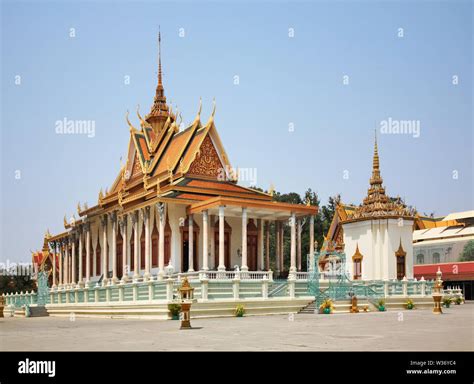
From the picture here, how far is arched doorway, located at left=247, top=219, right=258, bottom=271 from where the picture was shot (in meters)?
35.8

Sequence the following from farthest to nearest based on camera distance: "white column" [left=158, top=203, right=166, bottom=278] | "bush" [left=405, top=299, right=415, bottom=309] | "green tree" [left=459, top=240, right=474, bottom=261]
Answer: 1. "green tree" [left=459, top=240, right=474, bottom=261]
2. "white column" [left=158, top=203, right=166, bottom=278]
3. "bush" [left=405, top=299, right=415, bottom=309]

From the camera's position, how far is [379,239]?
39500mm

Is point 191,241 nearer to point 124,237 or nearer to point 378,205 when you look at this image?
point 124,237

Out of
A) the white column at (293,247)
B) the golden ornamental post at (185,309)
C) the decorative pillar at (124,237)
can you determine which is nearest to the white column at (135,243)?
the decorative pillar at (124,237)

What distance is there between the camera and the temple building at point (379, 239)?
39.0 metres

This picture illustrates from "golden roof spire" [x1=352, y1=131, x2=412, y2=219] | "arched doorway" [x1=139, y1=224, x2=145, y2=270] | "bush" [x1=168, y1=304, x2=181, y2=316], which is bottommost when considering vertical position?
"bush" [x1=168, y1=304, x2=181, y2=316]

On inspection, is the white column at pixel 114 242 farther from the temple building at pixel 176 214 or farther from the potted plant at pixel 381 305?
the potted plant at pixel 381 305

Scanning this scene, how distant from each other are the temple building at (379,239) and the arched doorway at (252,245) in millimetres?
4894

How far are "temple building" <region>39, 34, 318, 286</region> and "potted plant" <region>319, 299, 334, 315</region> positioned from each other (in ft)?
9.91

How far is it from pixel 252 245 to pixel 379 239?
8.69m

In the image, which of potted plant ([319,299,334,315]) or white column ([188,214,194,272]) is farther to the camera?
white column ([188,214,194,272])

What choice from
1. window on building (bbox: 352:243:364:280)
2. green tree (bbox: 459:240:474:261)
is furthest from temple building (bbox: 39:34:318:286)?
green tree (bbox: 459:240:474:261)

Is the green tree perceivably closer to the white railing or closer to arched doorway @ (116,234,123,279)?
the white railing
